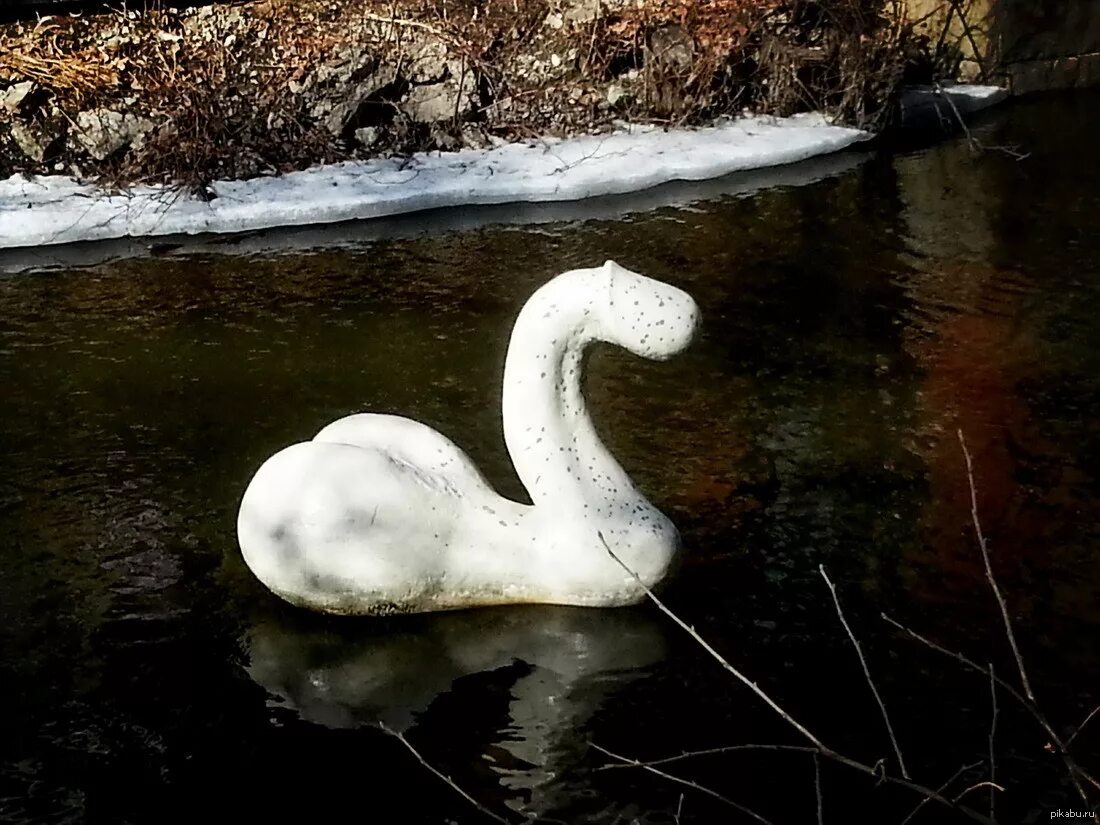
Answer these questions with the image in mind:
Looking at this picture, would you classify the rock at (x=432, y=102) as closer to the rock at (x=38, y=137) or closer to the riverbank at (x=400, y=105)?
the riverbank at (x=400, y=105)

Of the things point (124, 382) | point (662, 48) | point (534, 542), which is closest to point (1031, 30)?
point (662, 48)

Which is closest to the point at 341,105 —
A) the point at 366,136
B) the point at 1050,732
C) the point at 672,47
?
the point at 366,136

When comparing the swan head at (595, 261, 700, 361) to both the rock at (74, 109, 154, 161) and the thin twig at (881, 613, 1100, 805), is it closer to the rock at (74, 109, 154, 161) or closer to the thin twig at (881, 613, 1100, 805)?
the thin twig at (881, 613, 1100, 805)

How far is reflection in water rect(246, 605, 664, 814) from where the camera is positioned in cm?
366

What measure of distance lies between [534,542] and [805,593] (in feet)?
2.80

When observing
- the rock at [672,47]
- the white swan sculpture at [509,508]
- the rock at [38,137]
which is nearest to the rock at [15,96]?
the rock at [38,137]

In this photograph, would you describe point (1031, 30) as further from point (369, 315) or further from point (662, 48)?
point (369, 315)

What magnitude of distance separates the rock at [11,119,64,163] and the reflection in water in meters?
7.49

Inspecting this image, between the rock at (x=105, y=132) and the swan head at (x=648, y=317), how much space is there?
7.48m

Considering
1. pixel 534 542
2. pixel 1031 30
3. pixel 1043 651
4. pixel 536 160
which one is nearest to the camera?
pixel 1043 651

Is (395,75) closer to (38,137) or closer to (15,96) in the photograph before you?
(38,137)

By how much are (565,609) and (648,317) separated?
3.03 ft

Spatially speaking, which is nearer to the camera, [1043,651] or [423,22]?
[1043,651]

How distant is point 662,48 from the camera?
1183 cm
